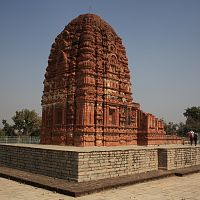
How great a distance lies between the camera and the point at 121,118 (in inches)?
705

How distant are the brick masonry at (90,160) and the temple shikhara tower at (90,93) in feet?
11.5

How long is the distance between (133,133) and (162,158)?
507cm

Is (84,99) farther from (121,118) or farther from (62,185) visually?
(62,185)

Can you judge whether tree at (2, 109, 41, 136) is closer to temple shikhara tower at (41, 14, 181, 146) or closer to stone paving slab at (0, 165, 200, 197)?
temple shikhara tower at (41, 14, 181, 146)

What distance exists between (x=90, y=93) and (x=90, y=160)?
255 inches

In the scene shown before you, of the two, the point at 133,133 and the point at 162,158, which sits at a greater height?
the point at 133,133

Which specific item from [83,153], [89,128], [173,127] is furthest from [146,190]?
[173,127]

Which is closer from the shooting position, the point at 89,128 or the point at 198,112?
the point at 89,128

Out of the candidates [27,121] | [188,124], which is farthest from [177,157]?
[188,124]

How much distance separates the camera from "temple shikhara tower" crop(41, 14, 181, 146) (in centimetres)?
1634

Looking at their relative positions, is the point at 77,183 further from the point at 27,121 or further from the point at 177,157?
the point at 27,121

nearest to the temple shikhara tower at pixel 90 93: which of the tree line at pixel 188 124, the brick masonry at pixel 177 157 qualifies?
the brick masonry at pixel 177 157

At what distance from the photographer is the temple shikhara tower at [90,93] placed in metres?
16.3

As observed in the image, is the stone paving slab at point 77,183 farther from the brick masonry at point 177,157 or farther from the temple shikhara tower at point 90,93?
the temple shikhara tower at point 90,93
